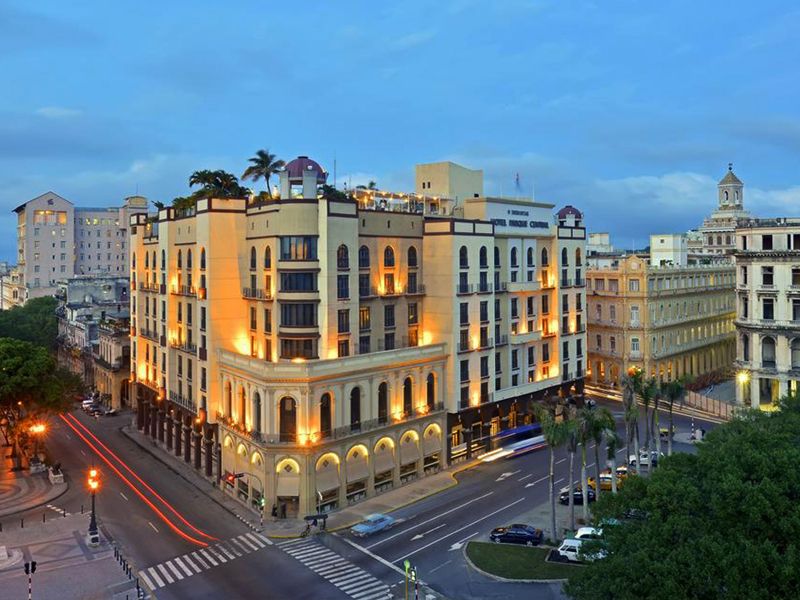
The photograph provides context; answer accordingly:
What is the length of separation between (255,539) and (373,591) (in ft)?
43.4

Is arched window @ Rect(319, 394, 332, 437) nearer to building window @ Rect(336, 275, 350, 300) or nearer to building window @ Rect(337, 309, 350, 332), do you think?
building window @ Rect(337, 309, 350, 332)

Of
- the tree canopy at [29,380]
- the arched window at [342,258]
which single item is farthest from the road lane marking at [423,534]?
the tree canopy at [29,380]

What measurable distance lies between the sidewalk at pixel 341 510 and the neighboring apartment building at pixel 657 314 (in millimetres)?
41927

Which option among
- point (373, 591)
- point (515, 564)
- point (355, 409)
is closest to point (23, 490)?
point (355, 409)

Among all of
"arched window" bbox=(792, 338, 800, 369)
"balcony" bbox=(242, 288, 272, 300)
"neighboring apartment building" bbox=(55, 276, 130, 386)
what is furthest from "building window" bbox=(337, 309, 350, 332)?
"neighboring apartment building" bbox=(55, 276, 130, 386)

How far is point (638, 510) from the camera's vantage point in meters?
32.0

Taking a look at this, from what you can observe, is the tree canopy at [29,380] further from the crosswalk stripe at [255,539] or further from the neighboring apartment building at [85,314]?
the neighboring apartment building at [85,314]

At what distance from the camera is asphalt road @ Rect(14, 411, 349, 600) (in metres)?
43.8

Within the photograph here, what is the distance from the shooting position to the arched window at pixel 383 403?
61969mm

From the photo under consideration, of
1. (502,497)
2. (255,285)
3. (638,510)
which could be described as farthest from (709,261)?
(638,510)

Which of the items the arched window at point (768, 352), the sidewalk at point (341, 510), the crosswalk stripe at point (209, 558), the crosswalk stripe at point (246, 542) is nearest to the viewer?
the crosswalk stripe at point (209, 558)

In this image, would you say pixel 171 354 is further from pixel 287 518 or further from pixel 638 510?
pixel 638 510

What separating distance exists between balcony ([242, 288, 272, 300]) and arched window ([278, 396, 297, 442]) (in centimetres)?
1072

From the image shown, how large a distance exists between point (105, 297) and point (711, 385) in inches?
4533
